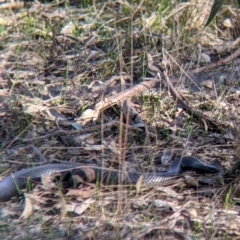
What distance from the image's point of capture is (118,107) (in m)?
5.39

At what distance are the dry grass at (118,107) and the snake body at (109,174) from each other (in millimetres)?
62

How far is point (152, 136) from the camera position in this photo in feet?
16.4

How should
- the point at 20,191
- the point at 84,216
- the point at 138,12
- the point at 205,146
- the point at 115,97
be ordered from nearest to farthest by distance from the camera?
the point at 84,216 → the point at 20,191 → the point at 205,146 → the point at 115,97 → the point at 138,12

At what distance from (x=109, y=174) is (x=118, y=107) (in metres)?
1.21

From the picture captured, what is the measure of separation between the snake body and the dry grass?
0.20 ft

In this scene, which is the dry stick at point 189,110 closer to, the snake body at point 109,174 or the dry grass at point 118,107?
the dry grass at point 118,107

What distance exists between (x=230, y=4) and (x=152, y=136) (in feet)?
8.21

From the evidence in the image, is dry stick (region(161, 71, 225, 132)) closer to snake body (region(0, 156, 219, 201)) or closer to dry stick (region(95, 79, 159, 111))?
dry stick (region(95, 79, 159, 111))

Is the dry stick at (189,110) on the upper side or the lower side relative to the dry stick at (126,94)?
lower

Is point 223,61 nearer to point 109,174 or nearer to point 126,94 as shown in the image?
point 126,94

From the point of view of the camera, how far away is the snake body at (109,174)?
424 centimetres

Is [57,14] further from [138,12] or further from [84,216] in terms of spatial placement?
[84,216]

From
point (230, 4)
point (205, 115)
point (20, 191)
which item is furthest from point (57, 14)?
point (20, 191)

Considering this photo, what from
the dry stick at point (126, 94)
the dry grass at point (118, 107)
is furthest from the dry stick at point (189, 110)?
the dry stick at point (126, 94)
